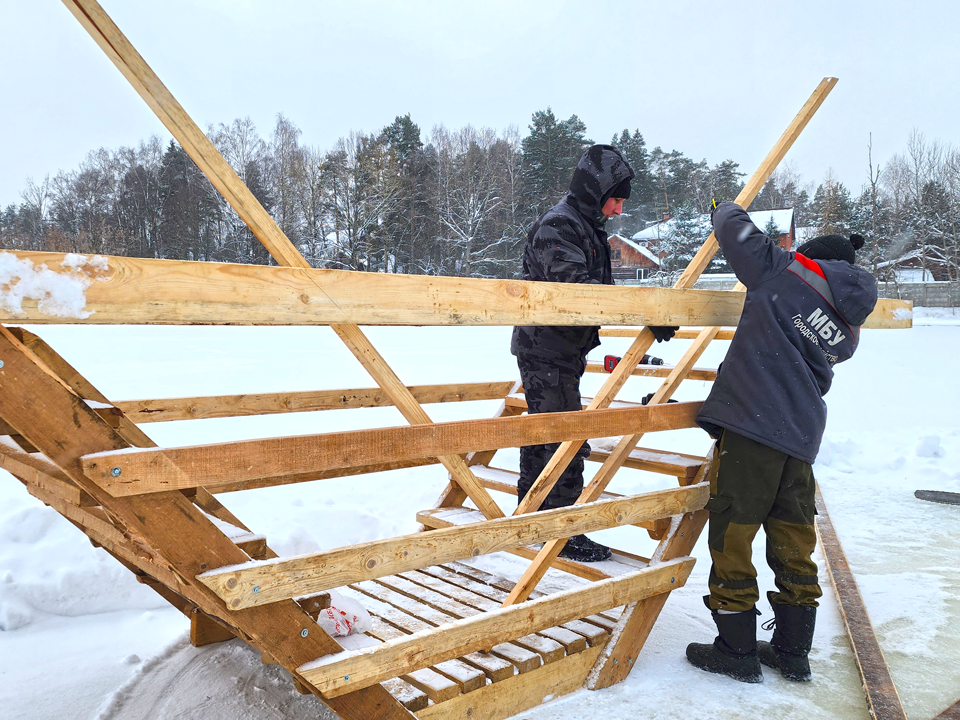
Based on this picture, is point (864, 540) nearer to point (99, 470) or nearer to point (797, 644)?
point (797, 644)

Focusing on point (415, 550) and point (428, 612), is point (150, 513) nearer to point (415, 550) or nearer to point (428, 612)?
point (415, 550)

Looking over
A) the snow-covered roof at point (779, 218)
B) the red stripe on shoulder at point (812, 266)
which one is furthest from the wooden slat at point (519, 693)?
A: the snow-covered roof at point (779, 218)

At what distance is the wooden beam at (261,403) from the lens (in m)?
3.09

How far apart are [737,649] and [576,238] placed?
6.50ft

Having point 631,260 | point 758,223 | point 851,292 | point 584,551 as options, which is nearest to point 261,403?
point 584,551

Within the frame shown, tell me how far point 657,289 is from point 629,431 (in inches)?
23.3

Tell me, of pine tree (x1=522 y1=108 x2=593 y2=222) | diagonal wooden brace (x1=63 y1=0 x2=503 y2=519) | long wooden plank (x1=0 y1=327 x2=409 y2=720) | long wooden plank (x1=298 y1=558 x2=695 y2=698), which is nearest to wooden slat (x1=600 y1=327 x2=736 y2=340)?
long wooden plank (x1=298 y1=558 x2=695 y2=698)

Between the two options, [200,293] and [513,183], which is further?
[513,183]

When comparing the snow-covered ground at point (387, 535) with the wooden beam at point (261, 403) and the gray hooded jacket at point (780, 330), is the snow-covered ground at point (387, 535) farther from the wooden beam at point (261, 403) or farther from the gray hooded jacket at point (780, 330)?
the gray hooded jacket at point (780, 330)

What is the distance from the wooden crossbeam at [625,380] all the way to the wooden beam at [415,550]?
23cm

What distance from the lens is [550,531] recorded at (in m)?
2.60

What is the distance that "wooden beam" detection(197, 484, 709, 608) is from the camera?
1.85m

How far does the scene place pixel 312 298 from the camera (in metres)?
1.86

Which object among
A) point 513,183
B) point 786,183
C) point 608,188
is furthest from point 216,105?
point 786,183
